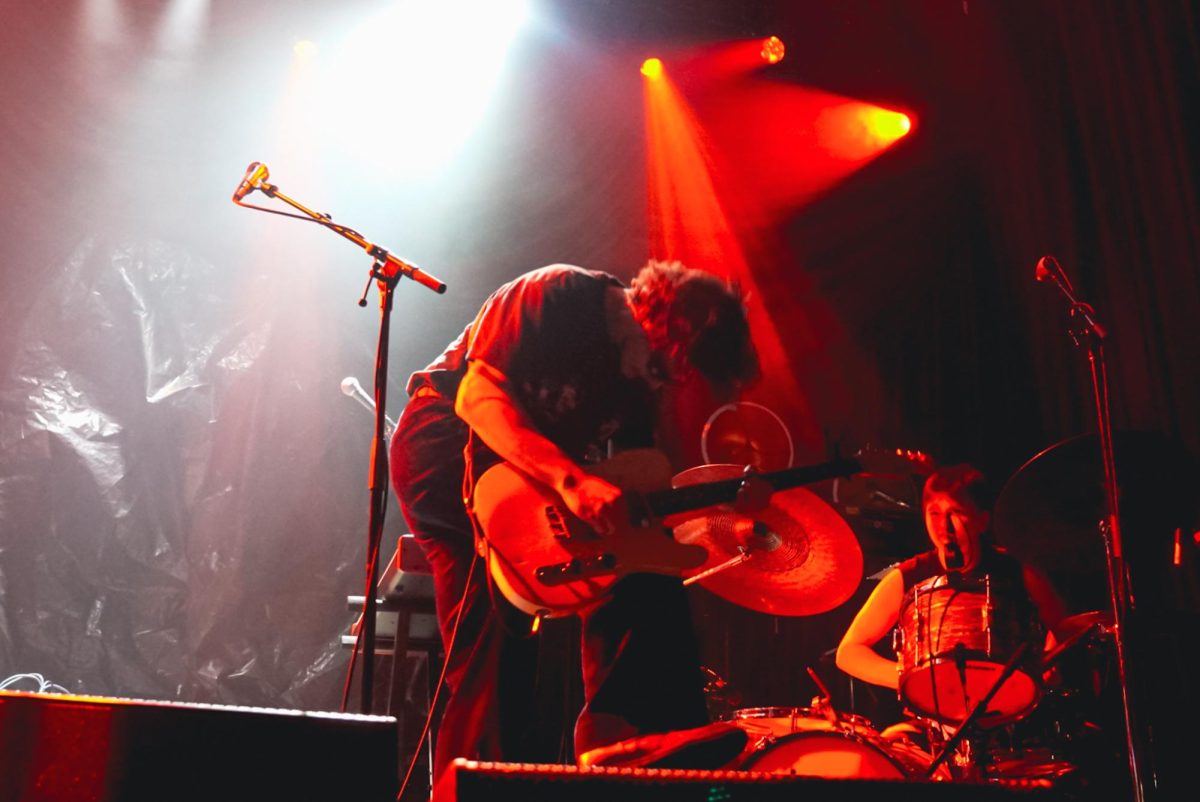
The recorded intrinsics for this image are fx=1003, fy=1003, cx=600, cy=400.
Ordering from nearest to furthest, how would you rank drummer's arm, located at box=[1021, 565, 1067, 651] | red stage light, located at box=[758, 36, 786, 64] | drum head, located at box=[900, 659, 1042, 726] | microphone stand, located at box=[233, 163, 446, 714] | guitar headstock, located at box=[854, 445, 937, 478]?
microphone stand, located at box=[233, 163, 446, 714] → drum head, located at box=[900, 659, 1042, 726] → guitar headstock, located at box=[854, 445, 937, 478] → drummer's arm, located at box=[1021, 565, 1067, 651] → red stage light, located at box=[758, 36, 786, 64]

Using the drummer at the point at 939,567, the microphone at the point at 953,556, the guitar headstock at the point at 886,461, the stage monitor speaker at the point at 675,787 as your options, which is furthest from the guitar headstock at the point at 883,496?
the stage monitor speaker at the point at 675,787

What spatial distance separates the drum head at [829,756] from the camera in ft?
9.43

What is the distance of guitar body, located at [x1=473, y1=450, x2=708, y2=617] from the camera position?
2.80 m

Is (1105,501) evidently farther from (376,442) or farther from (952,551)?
(376,442)

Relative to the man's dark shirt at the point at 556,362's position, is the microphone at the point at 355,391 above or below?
above

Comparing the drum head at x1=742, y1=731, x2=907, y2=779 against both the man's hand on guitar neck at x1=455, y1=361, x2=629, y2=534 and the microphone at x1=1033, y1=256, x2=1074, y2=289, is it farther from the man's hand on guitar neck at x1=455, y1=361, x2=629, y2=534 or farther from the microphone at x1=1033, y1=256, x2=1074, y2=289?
the microphone at x1=1033, y1=256, x2=1074, y2=289

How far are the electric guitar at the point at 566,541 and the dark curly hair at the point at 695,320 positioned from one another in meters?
0.71

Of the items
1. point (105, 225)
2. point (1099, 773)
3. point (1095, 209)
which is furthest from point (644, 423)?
point (105, 225)

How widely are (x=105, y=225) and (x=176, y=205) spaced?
0.41m

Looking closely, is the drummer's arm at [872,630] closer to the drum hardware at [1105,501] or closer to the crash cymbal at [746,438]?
the drum hardware at [1105,501]

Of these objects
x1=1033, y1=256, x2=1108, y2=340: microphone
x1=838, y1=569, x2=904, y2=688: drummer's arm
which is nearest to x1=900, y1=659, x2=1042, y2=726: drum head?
x1=838, y1=569, x2=904, y2=688: drummer's arm

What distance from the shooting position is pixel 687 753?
7.98ft

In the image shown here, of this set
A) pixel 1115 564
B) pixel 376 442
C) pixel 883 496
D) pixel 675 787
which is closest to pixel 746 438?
pixel 883 496

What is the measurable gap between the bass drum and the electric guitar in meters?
0.57
